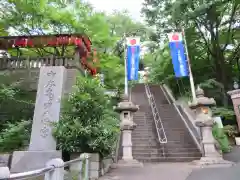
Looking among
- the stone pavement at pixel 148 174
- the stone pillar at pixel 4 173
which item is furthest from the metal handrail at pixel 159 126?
the stone pillar at pixel 4 173

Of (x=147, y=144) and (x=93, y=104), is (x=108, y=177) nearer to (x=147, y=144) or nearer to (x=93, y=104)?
(x=93, y=104)

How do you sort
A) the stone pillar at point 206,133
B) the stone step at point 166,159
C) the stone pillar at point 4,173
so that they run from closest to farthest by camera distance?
the stone pillar at point 4,173
the stone pillar at point 206,133
the stone step at point 166,159

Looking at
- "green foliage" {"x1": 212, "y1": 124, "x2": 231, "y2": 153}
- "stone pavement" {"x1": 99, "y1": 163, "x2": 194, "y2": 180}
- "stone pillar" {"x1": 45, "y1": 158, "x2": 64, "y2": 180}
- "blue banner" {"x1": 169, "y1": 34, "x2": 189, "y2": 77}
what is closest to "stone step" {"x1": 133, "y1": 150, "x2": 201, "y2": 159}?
"green foliage" {"x1": 212, "y1": 124, "x2": 231, "y2": 153}

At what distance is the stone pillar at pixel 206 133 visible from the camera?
888 centimetres

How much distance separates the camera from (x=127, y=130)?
10.1 metres

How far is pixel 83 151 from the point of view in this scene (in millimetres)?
7223

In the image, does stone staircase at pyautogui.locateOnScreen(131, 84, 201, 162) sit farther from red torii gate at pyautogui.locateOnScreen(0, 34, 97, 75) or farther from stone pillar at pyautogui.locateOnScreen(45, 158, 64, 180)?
stone pillar at pyautogui.locateOnScreen(45, 158, 64, 180)

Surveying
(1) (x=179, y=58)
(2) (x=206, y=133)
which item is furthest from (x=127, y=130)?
(1) (x=179, y=58)

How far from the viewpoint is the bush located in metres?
7.16

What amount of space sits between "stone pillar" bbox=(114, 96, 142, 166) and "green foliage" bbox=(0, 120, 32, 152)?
419cm

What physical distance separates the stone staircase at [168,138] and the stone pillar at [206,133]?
1.05 meters

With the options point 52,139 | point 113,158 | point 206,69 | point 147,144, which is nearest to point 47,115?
point 52,139

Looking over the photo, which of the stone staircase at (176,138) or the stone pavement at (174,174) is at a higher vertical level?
the stone staircase at (176,138)

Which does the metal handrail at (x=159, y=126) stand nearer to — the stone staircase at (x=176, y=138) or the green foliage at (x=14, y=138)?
the stone staircase at (x=176, y=138)
